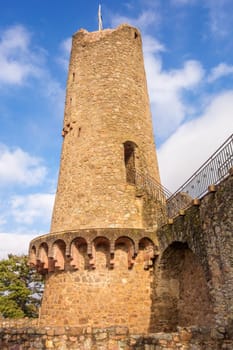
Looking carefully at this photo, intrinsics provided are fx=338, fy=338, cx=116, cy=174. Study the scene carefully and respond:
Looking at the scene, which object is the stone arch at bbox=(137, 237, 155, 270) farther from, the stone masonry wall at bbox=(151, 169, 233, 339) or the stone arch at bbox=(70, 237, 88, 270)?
the stone arch at bbox=(70, 237, 88, 270)

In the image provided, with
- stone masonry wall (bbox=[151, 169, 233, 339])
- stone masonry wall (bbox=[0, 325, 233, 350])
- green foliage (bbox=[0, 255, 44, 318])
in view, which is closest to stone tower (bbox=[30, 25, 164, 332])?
stone masonry wall (bbox=[151, 169, 233, 339])

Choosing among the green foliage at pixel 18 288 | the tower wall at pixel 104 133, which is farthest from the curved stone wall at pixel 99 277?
the green foliage at pixel 18 288

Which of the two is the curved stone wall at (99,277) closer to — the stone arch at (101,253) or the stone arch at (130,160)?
the stone arch at (101,253)

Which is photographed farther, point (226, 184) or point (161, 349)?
point (226, 184)

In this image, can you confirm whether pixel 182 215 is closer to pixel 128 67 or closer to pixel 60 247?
pixel 60 247

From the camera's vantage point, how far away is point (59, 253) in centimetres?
1032

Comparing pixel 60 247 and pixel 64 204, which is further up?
pixel 64 204

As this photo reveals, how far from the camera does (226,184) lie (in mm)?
7656

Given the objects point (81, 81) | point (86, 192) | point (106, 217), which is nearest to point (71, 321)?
point (106, 217)

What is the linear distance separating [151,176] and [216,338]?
6584 mm

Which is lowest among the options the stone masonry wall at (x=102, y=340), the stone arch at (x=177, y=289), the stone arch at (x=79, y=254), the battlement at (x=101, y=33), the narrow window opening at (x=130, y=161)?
the stone masonry wall at (x=102, y=340)

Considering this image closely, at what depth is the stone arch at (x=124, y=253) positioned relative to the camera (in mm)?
10039

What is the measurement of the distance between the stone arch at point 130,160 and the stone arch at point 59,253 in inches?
140

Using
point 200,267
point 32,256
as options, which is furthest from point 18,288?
point 200,267
